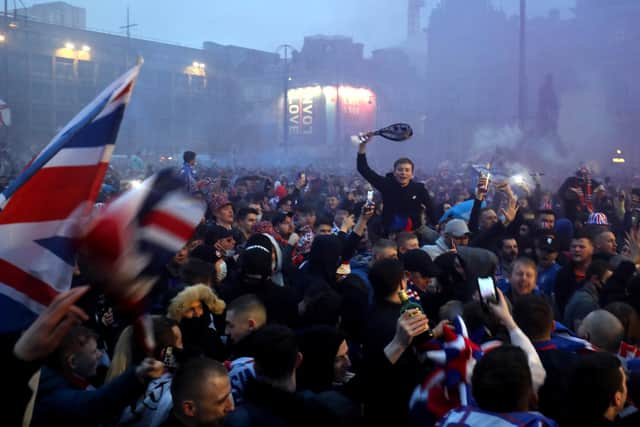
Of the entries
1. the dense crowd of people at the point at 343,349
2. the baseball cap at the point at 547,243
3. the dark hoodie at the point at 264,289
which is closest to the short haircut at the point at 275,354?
the dense crowd of people at the point at 343,349

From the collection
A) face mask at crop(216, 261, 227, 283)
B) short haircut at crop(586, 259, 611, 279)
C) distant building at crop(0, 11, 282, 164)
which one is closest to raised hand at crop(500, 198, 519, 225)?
short haircut at crop(586, 259, 611, 279)

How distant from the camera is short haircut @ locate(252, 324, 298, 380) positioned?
2975mm

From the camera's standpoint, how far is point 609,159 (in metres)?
45.7

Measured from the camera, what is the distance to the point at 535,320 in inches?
131

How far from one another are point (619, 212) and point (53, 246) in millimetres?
11000

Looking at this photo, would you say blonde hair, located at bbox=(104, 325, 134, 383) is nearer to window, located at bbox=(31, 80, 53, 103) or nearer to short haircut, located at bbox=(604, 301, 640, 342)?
short haircut, located at bbox=(604, 301, 640, 342)

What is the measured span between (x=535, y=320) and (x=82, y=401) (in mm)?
2302

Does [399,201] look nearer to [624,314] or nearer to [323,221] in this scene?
[323,221]

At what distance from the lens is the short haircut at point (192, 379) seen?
9.33 ft

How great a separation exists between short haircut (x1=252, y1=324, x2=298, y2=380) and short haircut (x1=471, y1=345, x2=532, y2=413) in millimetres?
899

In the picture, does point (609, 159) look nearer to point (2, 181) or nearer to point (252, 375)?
point (2, 181)

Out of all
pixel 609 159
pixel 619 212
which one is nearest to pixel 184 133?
pixel 609 159

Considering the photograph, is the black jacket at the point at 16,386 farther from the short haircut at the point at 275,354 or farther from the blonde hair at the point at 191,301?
the blonde hair at the point at 191,301

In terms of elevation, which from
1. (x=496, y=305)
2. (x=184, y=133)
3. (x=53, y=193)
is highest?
(x=184, y=133)
